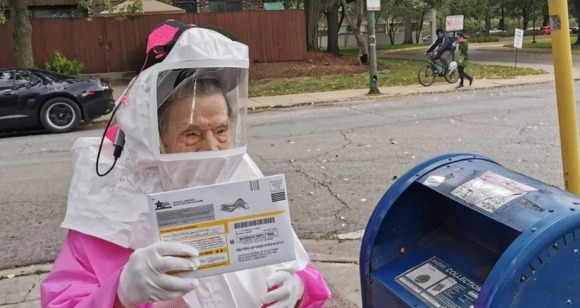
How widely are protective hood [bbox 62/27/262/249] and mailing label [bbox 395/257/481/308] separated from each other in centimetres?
74

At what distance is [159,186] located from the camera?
5.15ft

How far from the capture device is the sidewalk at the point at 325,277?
388cm

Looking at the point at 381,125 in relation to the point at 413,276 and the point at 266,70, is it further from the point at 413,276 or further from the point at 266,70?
the point at 266,70

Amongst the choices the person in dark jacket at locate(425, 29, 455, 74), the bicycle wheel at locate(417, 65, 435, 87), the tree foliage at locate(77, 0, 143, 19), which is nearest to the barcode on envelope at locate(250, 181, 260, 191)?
the bicycle wheel at locate(417, 65, 435, 87)

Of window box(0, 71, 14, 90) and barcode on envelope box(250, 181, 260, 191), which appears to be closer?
barcode on envelope box(250, 181, 260, 191)

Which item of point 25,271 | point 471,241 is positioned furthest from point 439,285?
point 25,271

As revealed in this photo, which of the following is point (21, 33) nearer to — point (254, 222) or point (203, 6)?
point (203, 6)

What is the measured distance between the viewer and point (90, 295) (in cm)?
146

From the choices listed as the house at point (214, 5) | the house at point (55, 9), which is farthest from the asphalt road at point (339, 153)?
the house at point (214, 5)

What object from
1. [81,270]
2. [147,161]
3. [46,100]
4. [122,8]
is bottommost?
[46,100]

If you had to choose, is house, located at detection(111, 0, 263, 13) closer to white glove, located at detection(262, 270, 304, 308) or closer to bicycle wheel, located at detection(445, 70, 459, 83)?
bicycle wheel, located at detection(445, 70, 459, 83)

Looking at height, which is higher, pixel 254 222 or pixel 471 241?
pixel 254 222

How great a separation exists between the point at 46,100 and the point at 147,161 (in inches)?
452

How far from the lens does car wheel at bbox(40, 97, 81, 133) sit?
11922 millimetres
